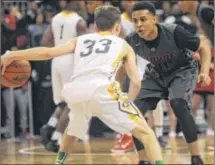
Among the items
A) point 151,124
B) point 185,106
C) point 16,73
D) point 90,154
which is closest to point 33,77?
point 151,124

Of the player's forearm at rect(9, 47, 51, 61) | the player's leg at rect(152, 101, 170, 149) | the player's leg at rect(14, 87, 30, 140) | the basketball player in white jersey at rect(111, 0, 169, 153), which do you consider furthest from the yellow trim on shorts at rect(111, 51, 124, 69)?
the player's leg at rect(14, 87, 30, 140)

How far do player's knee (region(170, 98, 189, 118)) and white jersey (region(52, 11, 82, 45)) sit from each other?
336 centimetres

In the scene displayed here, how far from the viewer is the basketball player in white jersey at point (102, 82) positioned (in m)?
4.90

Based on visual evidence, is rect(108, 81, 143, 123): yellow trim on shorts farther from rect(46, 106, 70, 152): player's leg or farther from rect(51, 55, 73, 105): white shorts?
rect(51, 55, 73, 105): white shorts

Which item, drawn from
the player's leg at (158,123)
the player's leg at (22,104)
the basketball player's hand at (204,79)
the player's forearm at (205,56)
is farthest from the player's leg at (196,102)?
the basketball player's hand at (204,79)

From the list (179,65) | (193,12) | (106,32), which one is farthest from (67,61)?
(106,32)

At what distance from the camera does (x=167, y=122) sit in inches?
467

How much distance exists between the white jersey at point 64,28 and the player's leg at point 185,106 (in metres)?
3.18

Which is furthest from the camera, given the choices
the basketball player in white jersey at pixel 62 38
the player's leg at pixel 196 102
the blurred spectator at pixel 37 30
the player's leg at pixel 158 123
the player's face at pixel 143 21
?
the blurred spectator at pixel 37 30

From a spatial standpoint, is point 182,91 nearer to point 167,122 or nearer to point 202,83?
point 202,83

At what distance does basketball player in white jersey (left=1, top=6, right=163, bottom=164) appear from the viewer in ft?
16.1

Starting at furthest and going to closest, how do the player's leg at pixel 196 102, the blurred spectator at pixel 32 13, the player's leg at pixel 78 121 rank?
the blurred spectator at pixel 32 13 < the player's leg at pixel 196 102 < the player's leg at pixel 78 121

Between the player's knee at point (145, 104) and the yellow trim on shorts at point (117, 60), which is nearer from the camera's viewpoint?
the yellow trim on shorts at point (117, 60)

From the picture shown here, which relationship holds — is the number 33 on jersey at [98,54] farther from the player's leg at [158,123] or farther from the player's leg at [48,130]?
the player's leg at [158,123]
